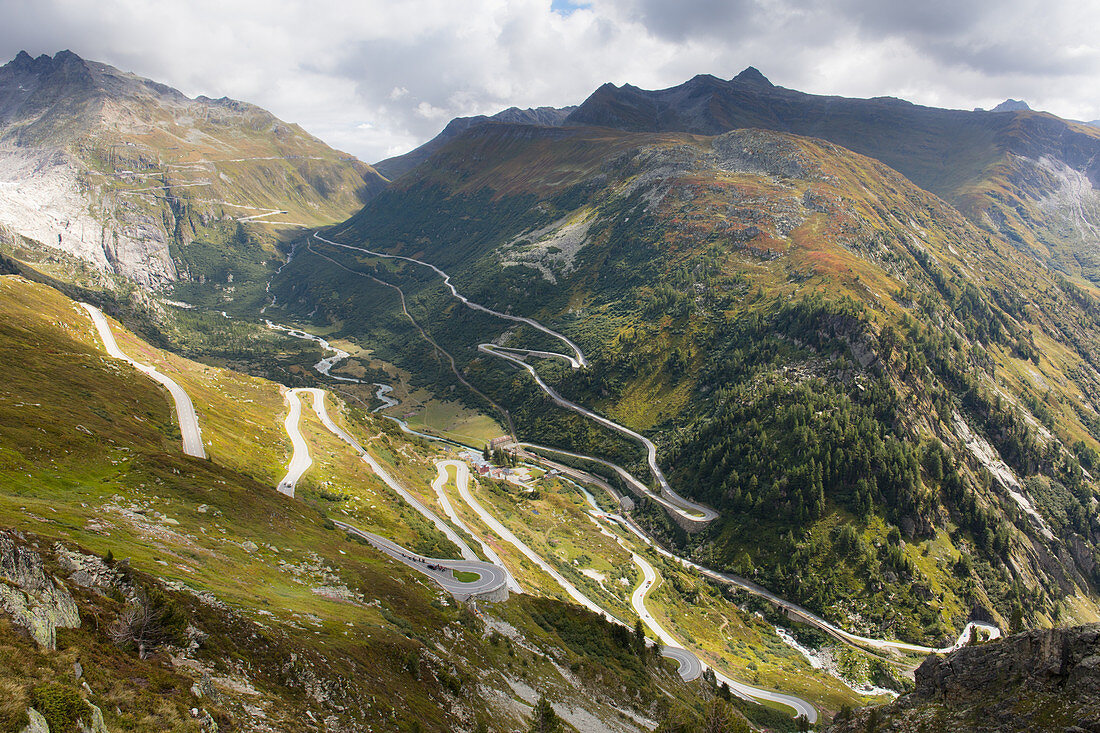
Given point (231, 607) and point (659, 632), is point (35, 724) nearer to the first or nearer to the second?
point (231, 607)

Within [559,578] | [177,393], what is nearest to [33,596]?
[559,578]

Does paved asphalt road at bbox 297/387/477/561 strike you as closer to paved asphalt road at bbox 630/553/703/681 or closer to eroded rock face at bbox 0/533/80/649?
paved asphalt road at bbox 630/553/703/681

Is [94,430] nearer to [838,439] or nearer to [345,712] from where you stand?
[345,712]

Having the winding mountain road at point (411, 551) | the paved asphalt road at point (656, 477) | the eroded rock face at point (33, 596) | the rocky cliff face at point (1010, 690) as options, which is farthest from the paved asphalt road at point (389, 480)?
the paved asphalt road at point (656, 477)

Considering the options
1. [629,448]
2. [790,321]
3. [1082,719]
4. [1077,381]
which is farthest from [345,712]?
[1077,381]

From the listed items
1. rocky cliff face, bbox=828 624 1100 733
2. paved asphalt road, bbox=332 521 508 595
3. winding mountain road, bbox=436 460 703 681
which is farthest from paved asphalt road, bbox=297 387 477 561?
rocky cliff face, bbox=828 624 1100 733

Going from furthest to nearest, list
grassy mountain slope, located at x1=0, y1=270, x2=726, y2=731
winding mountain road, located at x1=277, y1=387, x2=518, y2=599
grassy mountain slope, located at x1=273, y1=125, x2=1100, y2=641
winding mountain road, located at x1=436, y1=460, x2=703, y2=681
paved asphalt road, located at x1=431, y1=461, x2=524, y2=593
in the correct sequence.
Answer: grassy mountain slope, located at x1=273, y1=125, x2=1100, y2=641 < winding mountain road, located at x1=436, y1=460, x2=703, y2=681 < paved asphalt road, located at x1=431, y1=461, x2=524, y2=593 < winding mountain road, located at x1=277, y1=387, x2=518, y2=599 < grassy mountain slope, located at x1=0, y1=270, x2=726, y2=731
